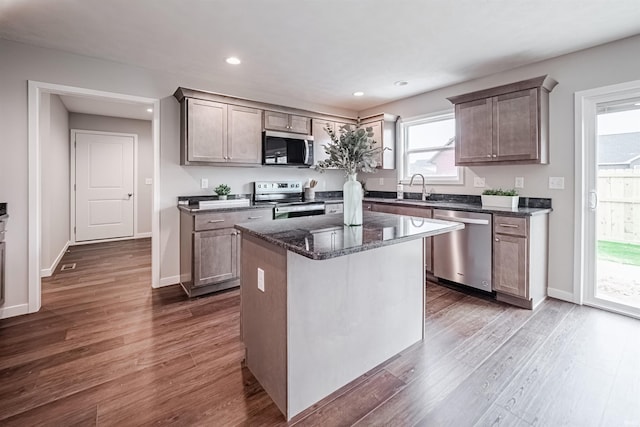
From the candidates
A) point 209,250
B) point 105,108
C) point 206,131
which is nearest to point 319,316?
point 209,250

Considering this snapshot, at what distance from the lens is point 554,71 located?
3.09 m

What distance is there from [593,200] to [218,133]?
3937 mm

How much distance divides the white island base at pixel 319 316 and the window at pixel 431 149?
237 cm

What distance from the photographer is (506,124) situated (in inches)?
125

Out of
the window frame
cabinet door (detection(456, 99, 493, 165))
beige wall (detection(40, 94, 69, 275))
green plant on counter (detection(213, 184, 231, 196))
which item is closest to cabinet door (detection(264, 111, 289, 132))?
green plant on counter (detection(213, 184, 231, 196))

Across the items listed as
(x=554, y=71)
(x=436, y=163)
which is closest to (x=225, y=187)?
(x=436, y=163)

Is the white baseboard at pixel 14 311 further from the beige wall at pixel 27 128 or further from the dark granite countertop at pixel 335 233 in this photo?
the dark granite countertop at pixel 335 233

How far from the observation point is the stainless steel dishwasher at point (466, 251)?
315 cm

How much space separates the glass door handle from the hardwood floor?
975 millimetres

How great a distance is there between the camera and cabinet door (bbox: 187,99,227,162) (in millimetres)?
3424

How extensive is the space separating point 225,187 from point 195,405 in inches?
98.6

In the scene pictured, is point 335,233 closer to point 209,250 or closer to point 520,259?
point 209,250

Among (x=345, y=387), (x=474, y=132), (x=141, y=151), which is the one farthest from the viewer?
(x=141, y=151)

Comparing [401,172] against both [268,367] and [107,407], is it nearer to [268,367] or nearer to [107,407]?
[268,367]
